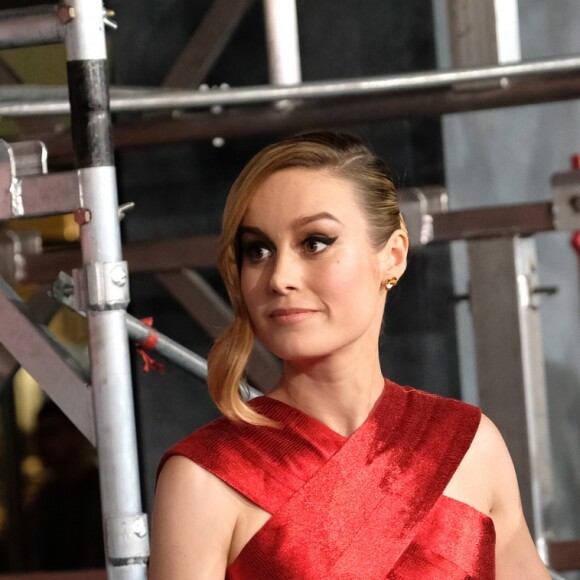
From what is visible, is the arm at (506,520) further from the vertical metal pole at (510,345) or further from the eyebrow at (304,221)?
the vertical metal pole at (510,345)

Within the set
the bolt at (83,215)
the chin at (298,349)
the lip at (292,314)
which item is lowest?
the chin at (298,349)

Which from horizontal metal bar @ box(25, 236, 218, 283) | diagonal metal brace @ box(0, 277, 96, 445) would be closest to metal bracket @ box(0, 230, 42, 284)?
horizontal metal bar @ box(25, 236, 218, 283)

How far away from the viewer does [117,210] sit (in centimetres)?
149

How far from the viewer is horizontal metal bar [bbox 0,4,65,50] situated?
4.94 ft

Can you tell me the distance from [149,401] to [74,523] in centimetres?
41

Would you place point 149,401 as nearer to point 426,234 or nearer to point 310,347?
point 426,234

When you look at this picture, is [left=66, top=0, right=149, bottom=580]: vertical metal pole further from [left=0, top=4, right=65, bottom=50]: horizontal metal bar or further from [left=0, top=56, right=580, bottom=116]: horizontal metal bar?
[left=0, top=56, right=580, bottom=116]: horizontal metal bar

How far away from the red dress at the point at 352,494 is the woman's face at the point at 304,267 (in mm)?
92

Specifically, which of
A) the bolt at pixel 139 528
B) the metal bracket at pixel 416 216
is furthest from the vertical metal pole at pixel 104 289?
the metal bracket at pixel 416 216

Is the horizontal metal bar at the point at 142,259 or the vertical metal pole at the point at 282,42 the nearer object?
the vertical metal pole at the point at 282,42

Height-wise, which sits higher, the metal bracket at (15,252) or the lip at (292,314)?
the metal bracket at (15,252)

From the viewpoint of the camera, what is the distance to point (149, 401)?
9.84 ft

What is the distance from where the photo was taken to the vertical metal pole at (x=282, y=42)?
7.68 feet

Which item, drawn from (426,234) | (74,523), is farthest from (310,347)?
(74,523)
